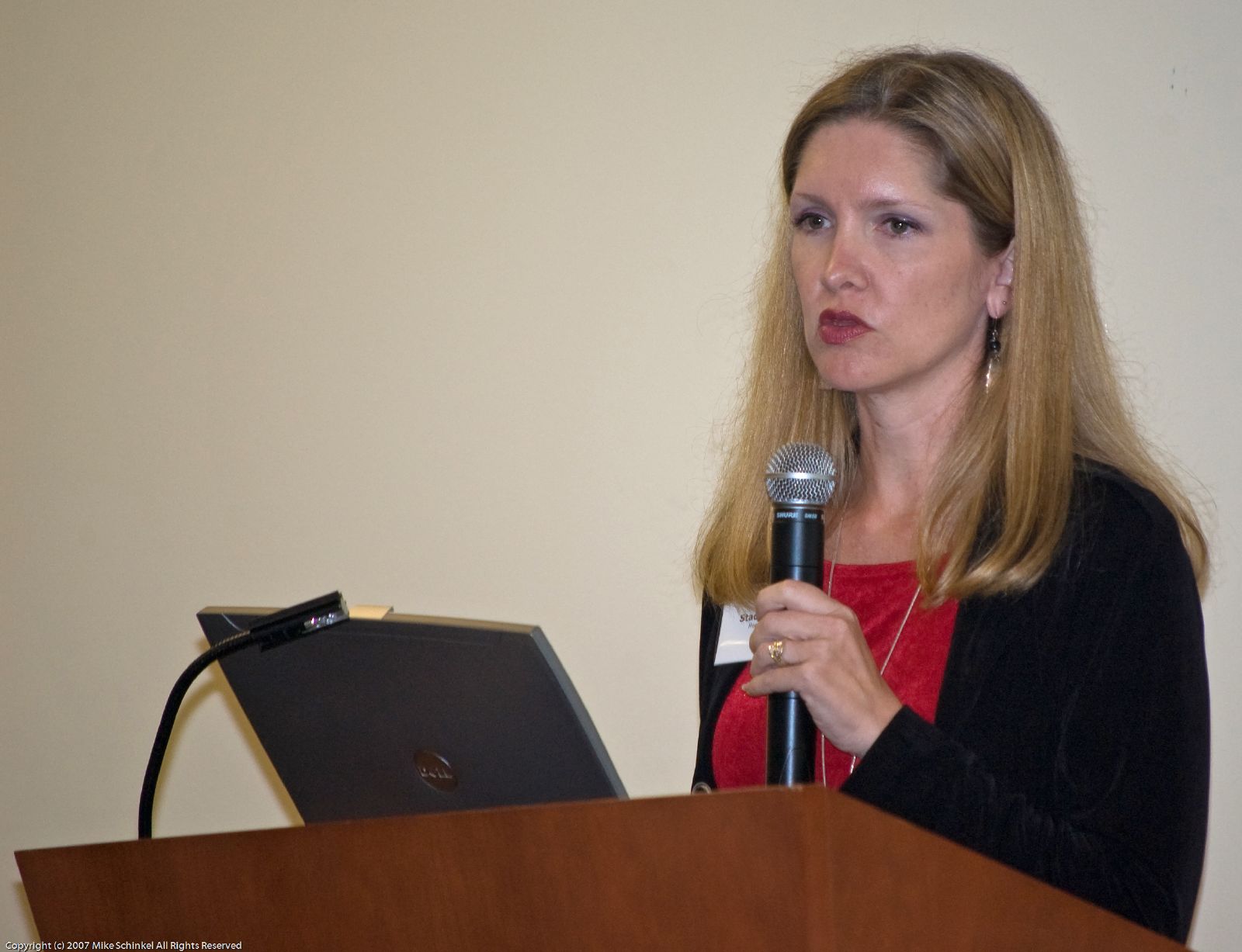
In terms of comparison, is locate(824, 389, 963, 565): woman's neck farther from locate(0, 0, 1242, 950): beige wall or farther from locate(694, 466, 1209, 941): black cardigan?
locate(0, 0, 1242, 950): beige wall

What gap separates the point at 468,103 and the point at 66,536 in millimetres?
1286

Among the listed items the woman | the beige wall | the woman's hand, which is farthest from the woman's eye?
the beige wall

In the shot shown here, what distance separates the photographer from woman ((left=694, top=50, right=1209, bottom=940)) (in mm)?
1251

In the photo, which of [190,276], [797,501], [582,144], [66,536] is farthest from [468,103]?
[797,501]

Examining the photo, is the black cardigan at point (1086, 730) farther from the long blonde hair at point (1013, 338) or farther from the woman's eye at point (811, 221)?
the woman's eye at point (811, 221)

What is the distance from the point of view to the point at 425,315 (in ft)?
8.67

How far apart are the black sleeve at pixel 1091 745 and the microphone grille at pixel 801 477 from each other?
23cm

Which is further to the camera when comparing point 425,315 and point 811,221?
point 425,315

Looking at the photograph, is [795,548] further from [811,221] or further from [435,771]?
[811,221]

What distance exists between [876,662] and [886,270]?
0.47 metres

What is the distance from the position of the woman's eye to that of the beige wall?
716 mm

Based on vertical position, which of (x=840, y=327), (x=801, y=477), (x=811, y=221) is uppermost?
(x=811, y=221)

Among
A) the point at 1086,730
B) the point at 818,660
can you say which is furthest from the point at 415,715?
the point at 1086,730

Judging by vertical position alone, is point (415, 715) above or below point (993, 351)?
below
